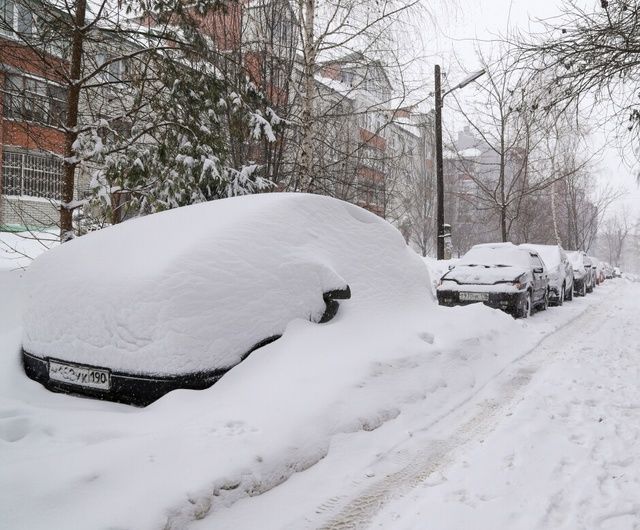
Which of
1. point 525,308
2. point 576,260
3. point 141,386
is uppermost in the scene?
point 576,260

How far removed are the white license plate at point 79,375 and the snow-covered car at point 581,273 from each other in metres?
17.9

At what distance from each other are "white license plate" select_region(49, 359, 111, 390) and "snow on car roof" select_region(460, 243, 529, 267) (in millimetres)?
8543

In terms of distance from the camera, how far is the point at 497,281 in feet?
30.3

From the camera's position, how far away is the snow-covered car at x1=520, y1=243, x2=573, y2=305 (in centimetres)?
1277

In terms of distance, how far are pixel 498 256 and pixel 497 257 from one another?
2.0 inches

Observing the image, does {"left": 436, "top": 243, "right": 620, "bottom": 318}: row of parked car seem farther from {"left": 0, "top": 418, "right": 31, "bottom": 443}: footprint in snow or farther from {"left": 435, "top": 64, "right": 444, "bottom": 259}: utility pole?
{"left": 0, "top": 418, "right": 31, "bottom": 443}: footprint in snow

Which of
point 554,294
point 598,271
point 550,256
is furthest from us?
point 598,271

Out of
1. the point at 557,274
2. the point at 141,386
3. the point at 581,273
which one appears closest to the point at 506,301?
the point at 557,274

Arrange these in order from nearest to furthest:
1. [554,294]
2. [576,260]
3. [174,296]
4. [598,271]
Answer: [174,296], [554,294], [576,260], [598,271]

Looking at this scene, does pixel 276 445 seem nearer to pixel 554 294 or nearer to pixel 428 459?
pixel 428 459

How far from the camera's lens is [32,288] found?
3.60 meters

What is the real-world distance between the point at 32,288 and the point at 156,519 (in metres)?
2.34

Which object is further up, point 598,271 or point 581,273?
point 581,273

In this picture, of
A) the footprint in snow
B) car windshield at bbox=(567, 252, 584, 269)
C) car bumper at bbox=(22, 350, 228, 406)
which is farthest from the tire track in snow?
car windshield at bbox=(567, 252, 584, 269)
